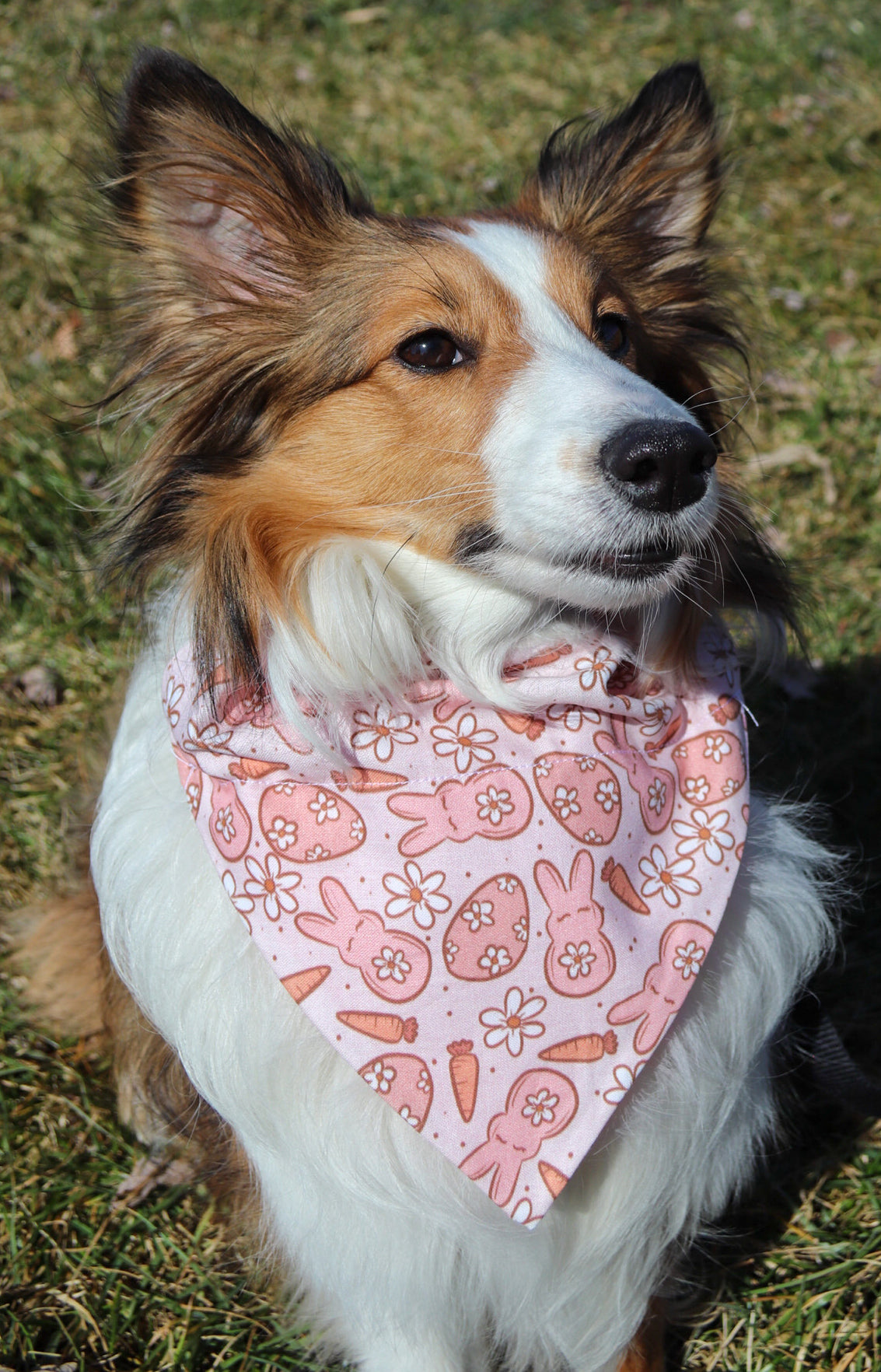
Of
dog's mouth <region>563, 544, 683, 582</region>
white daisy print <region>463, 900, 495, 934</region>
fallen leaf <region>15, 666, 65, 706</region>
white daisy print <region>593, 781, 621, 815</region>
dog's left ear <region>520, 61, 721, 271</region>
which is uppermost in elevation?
dog's left ear <region>520, 61, 721, 271</region>

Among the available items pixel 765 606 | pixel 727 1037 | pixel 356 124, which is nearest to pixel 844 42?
pixel 356 124

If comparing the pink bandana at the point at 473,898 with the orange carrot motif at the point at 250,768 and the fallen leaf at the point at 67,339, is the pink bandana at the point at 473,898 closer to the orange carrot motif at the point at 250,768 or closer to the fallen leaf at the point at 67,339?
the orange carrot motif at the point at 250,768

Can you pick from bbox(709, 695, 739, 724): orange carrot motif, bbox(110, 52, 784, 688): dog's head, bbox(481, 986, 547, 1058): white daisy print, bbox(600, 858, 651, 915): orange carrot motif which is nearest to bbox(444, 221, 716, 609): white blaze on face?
bbox(110, 52, 784, 688): dog's head

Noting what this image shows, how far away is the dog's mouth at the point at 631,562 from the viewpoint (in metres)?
2.13

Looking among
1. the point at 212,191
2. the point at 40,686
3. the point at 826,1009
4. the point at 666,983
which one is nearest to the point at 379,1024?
the point at 666,983

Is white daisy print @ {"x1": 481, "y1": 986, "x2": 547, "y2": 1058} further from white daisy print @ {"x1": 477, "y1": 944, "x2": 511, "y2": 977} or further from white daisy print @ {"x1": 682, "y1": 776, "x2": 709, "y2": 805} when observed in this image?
white daisy print @ {"x1": 682, "y1": 776, "x2": 709, "y2": 805}

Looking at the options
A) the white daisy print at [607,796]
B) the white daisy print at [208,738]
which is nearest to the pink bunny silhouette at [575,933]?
the white daisy print at [607,796]

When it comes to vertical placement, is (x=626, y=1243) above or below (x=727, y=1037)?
below

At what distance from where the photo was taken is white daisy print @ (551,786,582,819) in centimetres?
229

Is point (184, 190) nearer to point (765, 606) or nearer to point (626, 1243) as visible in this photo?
point (765, 606)

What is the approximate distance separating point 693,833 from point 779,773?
159 centimetres

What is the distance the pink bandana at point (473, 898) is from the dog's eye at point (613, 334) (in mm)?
685

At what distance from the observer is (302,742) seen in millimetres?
2252

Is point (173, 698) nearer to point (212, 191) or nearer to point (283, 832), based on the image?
point (283, 832)
